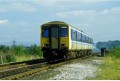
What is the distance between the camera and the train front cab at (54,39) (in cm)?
2789

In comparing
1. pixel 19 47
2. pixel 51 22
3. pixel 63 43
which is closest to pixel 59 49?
pixel 63 43

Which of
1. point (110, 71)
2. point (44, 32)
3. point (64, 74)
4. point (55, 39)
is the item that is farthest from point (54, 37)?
point (64, 74)

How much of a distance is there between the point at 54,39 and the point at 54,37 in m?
0.18

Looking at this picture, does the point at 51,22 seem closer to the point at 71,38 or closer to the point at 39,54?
the point at 71,38

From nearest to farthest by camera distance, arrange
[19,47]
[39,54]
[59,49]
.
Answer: [59,49] → [19,47] → [39,54]

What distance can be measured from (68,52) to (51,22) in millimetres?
2821

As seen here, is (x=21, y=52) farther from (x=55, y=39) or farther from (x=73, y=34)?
(x=55, y=39)

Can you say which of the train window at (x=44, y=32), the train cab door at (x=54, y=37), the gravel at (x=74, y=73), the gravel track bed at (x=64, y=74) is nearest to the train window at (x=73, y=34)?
the train cab door at (x=54, y=37)

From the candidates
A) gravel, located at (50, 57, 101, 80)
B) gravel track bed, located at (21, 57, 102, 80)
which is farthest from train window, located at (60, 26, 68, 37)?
gravel track bed, located at (21, 57, 102, 80)

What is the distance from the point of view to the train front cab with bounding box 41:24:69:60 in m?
27.9

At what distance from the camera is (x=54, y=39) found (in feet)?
91.5

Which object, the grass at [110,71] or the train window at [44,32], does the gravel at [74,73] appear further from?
the train window at [44,32]

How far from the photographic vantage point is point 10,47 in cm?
4103

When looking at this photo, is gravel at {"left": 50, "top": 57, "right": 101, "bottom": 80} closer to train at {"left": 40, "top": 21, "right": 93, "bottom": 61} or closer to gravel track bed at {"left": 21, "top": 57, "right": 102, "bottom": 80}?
gravel track bed at {"left": 21, "top": 57, "right": 102, "bottom": 80}
